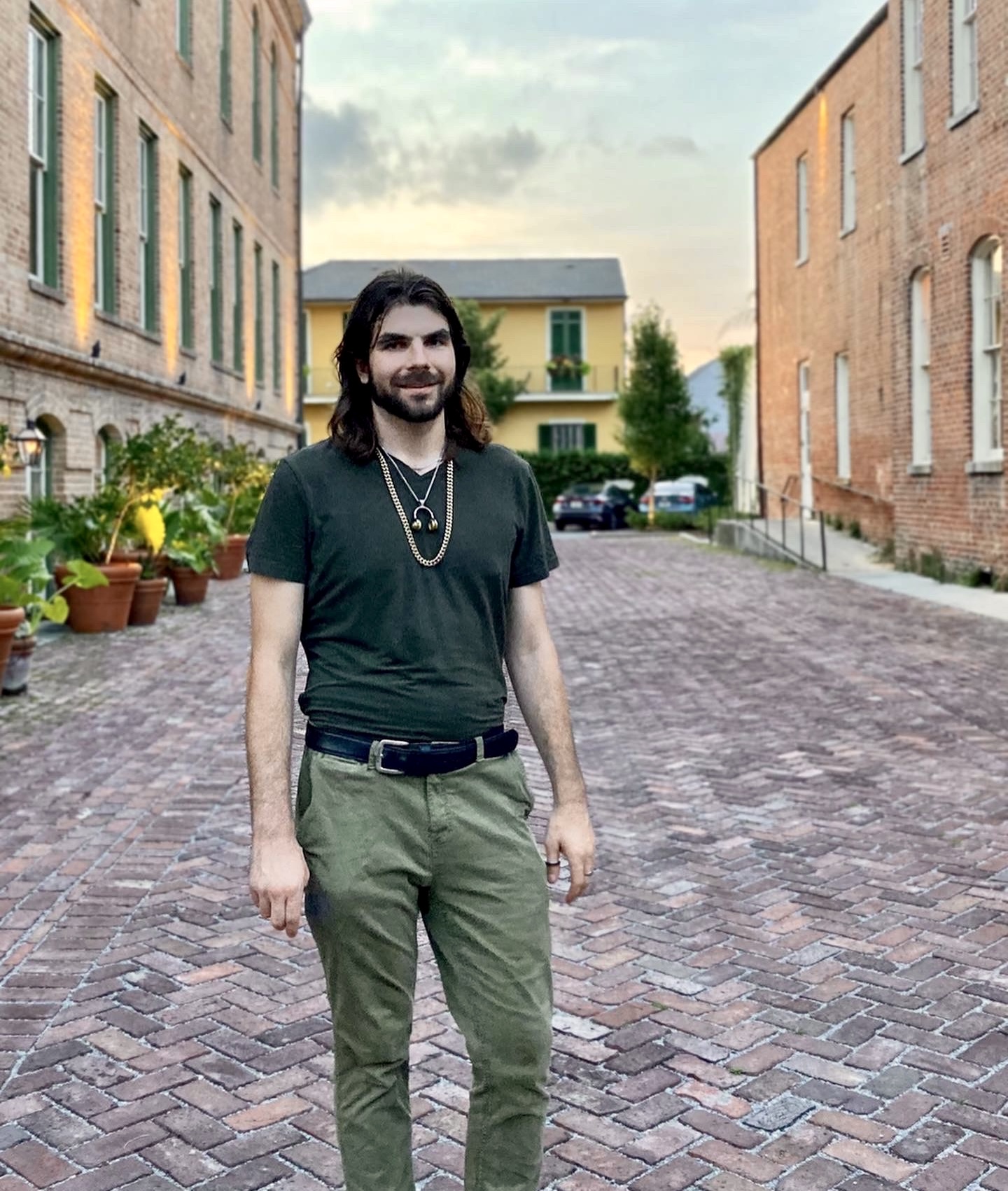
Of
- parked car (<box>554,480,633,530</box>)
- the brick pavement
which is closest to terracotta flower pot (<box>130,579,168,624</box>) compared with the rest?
the brick pavement

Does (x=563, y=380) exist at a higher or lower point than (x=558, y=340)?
lower

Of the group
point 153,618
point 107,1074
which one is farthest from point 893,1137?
point 153,618

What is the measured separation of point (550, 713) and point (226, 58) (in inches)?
960

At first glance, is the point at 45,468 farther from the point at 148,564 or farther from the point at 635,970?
the point at 635,970

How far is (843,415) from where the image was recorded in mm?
24875

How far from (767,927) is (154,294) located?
661 inches

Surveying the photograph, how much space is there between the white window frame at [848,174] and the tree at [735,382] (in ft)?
36.7

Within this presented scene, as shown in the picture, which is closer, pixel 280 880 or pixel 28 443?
pixel 280 880

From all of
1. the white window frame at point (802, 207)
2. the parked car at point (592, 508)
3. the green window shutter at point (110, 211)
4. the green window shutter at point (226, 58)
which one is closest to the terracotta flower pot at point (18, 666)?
the green window shutter at point (110, 211)

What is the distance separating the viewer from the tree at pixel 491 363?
1928 inches

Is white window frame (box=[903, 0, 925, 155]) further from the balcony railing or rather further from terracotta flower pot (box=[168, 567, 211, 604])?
the balcony railing

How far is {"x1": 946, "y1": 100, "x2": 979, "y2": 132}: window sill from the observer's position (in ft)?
54.0

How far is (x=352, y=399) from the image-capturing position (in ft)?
8.77

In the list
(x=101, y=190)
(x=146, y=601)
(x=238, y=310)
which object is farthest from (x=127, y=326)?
(x=238, y=310)
